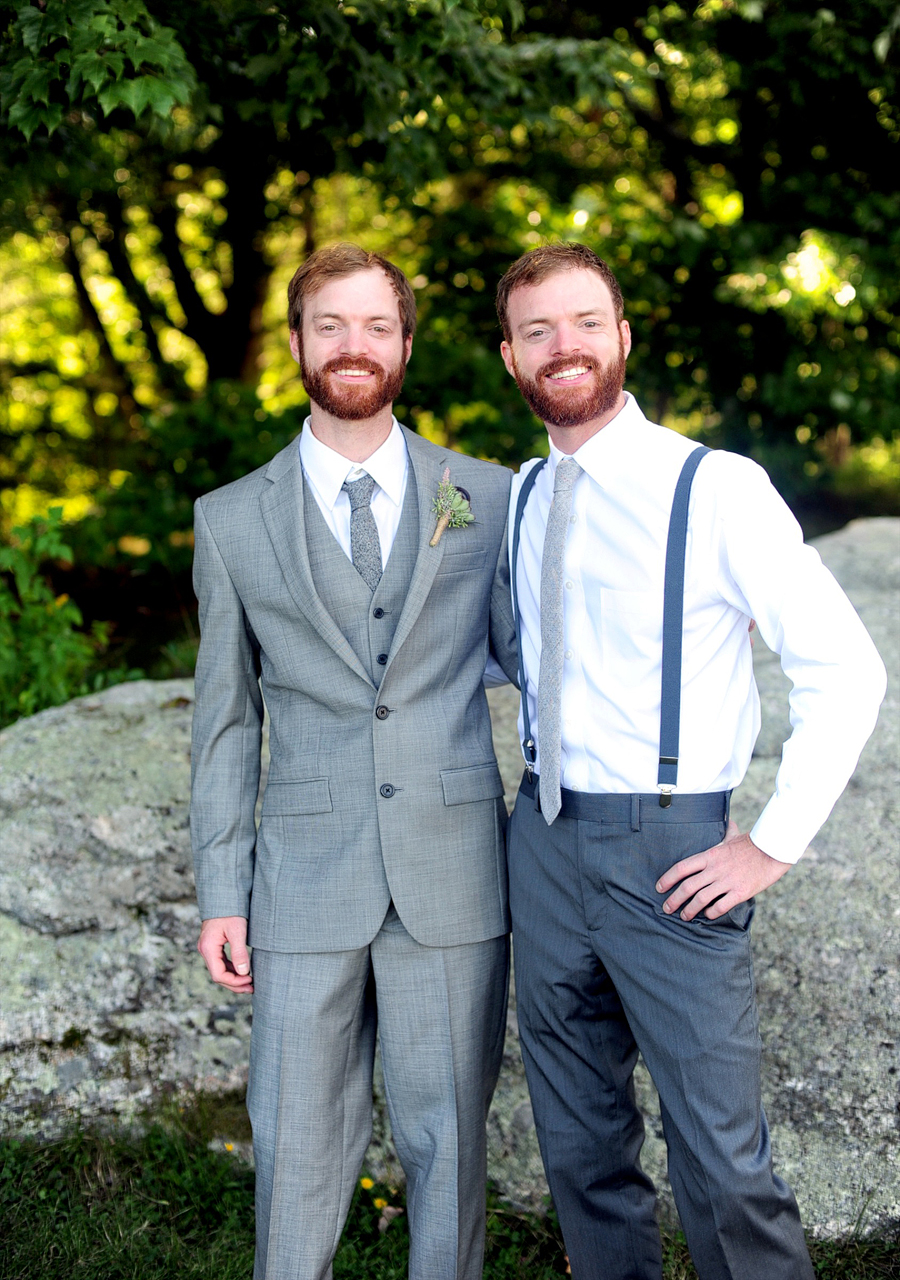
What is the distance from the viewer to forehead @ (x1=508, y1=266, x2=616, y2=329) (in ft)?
7.45

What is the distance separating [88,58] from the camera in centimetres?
273

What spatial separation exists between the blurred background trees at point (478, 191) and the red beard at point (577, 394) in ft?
4.53

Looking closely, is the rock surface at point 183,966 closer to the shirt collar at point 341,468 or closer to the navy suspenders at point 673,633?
the navy suspenders at point 673,633

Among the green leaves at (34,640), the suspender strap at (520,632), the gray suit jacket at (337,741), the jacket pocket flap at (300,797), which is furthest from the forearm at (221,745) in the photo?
the green leaves at (34,640)

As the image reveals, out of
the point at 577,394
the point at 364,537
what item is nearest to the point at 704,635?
the point at 577,394

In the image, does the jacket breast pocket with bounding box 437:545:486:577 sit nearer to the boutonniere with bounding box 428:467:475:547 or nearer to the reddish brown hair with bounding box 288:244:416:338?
the boutonniere with bounding box 428:467:475:547

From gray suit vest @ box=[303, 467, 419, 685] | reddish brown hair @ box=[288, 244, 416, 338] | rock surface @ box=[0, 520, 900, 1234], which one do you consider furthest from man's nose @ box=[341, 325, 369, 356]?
rock surface @ box=[0, 520, 900, 1234]

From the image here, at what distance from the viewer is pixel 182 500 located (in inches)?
234

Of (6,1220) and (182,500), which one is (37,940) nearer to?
(6,1220)

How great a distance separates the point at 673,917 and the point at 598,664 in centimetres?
53

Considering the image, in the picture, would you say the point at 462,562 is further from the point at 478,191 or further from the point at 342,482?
the point at 478,191

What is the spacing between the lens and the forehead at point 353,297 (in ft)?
7.95

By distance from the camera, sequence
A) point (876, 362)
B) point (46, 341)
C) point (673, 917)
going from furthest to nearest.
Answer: point (46, 341), point (876, 362), point (673, 917)

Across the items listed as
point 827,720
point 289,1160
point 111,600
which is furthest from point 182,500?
point 827,720
